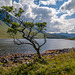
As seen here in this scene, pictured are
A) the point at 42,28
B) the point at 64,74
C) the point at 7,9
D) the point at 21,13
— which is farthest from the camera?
the point at 42,28

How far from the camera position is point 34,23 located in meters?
17.9

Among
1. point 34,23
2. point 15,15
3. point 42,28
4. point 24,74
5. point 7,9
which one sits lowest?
point 24,74

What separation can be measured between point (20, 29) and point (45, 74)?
10.7m

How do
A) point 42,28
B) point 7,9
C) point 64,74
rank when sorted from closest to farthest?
point 64,74
point 7,9
point 42,28

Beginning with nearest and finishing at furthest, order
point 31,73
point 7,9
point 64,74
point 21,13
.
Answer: point 64,74
point 31,73
point 7,9
point 21,13

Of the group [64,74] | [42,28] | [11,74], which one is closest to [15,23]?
[42,28]

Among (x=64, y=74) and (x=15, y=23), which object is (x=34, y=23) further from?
(x=64, y=74)

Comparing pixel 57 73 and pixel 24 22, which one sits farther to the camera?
pixel 24 22

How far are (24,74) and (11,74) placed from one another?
1751mm

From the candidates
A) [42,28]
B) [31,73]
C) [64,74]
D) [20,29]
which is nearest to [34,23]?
[42,28]

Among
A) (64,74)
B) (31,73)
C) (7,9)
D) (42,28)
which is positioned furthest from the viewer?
(42,28)

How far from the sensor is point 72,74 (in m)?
9.63

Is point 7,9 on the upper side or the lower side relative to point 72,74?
upper

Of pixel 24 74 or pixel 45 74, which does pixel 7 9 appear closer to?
pixel 24 74
